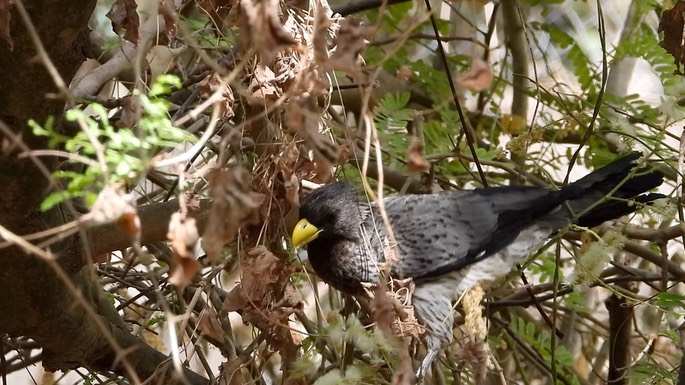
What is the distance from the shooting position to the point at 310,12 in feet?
5.42

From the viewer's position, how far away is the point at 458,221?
8.17 feet

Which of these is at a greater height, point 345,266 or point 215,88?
point 215,88

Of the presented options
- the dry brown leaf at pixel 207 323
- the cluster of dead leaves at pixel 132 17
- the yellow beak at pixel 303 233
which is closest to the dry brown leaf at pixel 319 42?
the cluster of dead leaves at pixel 132 17

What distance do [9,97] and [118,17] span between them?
0.23 m

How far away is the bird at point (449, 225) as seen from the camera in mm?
2334

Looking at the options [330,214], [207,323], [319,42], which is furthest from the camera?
[330,214]

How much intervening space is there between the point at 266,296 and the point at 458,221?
96 centimetres

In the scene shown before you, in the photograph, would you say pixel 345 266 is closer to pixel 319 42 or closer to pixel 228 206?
pixel 319 42

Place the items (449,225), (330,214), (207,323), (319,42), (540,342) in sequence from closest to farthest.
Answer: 1. (319,42)
2. (207,323)
3. (330,214)
4. (449,225)
5. (540,342)

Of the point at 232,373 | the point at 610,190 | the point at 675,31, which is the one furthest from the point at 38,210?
the point at 610,190

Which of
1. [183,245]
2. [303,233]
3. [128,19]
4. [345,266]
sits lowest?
[345,266]

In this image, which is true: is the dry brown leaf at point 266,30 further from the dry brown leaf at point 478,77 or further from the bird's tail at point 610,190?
the bird's tail at point 610,190

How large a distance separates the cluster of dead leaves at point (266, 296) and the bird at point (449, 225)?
0.57 meters

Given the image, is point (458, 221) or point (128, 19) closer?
point (128, 19)
